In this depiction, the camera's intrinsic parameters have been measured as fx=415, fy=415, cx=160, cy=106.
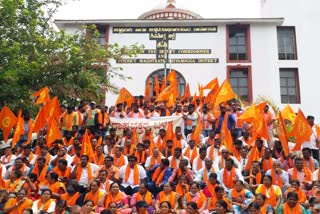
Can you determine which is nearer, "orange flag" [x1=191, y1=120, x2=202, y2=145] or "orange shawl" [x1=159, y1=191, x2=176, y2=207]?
"orange shawl" [x1=159, y1=191, x2=176, y2=207]

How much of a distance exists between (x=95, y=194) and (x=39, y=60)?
6.96 metres

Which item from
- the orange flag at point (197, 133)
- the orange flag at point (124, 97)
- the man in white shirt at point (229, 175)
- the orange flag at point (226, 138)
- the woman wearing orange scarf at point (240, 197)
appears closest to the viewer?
the woman wearing orange scarf at point (240, 197)

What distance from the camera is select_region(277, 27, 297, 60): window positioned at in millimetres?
22172

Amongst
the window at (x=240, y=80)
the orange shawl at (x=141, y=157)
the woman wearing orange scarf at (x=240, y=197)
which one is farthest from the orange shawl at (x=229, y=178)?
the window at (x=240, y=80)

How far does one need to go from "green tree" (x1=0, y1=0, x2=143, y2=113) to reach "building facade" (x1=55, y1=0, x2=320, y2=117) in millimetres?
5850

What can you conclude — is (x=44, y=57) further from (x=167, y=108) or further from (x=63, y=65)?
(x=167, y=108)

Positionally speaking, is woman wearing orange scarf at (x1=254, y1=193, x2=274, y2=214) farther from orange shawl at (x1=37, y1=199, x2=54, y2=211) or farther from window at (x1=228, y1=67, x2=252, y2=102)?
window at (x1=228, y1=67, x2=252, y2=102)

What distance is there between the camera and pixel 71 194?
7867mm

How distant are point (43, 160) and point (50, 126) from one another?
4.73ft

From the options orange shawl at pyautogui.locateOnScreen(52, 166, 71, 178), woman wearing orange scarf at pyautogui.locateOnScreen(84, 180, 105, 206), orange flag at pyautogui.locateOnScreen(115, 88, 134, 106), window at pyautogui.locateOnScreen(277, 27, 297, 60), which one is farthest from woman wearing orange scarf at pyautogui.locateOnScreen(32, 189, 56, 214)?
window at pyautogui.locateOnScreen(277, 27, 297, 60)

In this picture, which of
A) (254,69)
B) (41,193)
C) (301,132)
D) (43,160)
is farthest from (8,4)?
(254,69)

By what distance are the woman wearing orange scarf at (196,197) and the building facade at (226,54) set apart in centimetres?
1342

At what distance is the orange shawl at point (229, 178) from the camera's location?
834cm

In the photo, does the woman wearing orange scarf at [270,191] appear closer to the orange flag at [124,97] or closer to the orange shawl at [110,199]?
the orange shawl at [110,199]
